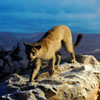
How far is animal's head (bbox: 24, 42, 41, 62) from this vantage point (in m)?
5.05

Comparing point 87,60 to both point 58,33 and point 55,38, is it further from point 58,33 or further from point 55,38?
point 55,38

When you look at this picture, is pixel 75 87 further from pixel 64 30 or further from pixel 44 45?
pixel 64 30

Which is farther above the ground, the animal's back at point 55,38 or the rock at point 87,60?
the animal's back at point 55,38

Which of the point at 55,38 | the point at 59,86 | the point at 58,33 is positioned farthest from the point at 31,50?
the point at 58,33

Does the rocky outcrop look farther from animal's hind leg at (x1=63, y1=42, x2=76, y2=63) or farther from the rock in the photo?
the rock

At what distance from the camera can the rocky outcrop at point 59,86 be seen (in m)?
5.20

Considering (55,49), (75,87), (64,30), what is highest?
(64,30)

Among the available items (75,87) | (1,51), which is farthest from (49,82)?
(1,51)

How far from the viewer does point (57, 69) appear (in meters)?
6.53

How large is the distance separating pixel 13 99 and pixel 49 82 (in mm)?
897

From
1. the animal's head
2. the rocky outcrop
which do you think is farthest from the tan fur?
the rocky outcrop

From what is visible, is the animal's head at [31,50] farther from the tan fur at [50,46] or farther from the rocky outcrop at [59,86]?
the rocky outcrop at [59,86]

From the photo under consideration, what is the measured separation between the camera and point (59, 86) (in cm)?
537

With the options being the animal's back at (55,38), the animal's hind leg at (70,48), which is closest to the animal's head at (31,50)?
the animal's back at (55,38)
